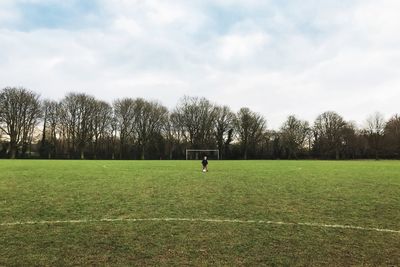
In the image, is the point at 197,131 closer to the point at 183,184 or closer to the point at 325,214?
the point at 183,184

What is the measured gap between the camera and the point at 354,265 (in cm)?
933

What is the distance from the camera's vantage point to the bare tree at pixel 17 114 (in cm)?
9088

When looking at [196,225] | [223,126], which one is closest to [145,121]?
[223,126]

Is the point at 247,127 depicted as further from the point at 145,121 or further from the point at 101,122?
the point at 101,122

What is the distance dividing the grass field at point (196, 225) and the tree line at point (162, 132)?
80.6 metres

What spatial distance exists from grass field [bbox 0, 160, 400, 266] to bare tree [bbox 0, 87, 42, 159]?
76291 millimetres

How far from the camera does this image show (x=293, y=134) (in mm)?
119688

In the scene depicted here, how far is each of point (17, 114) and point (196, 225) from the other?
8929cm

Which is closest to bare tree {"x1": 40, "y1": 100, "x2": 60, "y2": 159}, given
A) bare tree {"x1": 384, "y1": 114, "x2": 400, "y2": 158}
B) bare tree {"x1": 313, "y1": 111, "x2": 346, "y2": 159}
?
bare tree {"x1": 313, "y1": 111, "x2": 346, "y2": 159}

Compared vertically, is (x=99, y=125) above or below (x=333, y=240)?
above

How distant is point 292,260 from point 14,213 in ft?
34.3

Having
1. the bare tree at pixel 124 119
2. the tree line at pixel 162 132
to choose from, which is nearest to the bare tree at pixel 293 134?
the tree line at pixel 162 132

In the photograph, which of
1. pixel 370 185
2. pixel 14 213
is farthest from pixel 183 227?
pixel 370 185

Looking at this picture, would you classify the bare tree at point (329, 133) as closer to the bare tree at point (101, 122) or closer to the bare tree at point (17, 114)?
the bare tree at point (101, 122)
